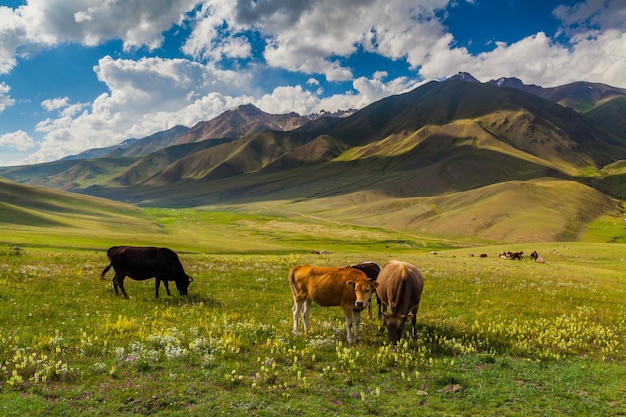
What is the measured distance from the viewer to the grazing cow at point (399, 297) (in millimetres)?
14781

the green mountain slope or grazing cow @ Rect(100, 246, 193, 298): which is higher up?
the green mountain slope

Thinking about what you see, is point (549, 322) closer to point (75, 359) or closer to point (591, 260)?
point (75, 359)

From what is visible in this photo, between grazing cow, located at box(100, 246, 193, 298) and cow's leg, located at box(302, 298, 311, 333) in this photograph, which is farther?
grazing cow, located at box(100, 246, 193, 298)

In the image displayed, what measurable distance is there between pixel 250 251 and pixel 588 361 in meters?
65.4

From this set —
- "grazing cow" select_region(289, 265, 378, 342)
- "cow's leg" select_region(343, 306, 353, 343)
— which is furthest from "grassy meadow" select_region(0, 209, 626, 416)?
"grazing cow" select_region(289, 265, 378, 342)

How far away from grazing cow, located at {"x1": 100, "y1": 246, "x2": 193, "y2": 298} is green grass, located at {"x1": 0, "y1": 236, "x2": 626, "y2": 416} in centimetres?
108

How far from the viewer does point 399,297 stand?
15461 millimetres

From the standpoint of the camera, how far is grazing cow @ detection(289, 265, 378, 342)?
50.8ft

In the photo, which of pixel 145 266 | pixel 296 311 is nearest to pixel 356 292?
pixel 296 311

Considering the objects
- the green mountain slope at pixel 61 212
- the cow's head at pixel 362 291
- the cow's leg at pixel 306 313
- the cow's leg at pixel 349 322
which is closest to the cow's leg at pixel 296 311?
the cow's leg at pixel 306 313

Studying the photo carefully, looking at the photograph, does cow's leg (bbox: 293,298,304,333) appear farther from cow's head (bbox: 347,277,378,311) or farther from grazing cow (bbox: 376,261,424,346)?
grazing cow (bbox: 376,261,424,346)

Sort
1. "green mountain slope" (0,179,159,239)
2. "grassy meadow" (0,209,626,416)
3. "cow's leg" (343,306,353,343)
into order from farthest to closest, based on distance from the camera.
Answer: "green mountain slope" (0,179,159,239), "cow's leg" (343,306,353,343), "grassy meadow" (0,209,626,416)

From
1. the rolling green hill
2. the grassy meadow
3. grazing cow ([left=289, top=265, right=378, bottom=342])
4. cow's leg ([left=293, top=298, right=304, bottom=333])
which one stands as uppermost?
the rolling green hill

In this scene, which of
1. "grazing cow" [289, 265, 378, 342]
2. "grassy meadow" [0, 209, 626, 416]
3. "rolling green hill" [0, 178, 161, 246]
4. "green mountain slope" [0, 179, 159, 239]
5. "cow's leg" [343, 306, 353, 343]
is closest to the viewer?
"grassy meadow" [0, 209, 626, 416]
